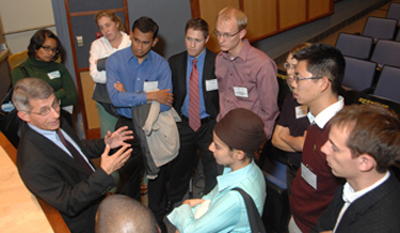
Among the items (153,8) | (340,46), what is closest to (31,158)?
(153,8)

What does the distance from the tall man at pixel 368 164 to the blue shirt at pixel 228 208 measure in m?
0.39

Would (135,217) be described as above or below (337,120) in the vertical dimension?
below

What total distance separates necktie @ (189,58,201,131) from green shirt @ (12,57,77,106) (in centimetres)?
133

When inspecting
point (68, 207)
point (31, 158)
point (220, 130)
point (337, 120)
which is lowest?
point (68, 207)

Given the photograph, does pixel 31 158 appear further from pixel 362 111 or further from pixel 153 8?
pixel 153 8

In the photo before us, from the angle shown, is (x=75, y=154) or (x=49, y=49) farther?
(x=49, y=49)

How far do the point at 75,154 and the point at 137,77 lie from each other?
1044mm

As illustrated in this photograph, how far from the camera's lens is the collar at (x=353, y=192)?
129 cm

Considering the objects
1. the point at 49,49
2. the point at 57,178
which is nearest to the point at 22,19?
the point at 49,49

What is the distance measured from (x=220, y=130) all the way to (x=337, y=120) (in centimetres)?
55

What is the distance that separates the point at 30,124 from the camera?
190cm

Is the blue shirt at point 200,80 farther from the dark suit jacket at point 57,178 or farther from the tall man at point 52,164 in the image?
the dark suit jacket at point 57,178

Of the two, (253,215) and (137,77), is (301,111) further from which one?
(137,77)

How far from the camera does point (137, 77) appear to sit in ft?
9.49
